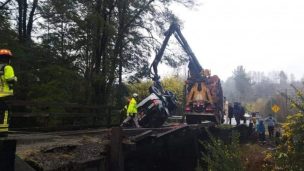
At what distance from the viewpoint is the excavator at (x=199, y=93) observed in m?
19.3

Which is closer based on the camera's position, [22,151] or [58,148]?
[22,151]

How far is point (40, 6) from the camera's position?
22266 mm

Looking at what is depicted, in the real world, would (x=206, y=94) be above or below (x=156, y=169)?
above

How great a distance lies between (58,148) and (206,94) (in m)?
13.3

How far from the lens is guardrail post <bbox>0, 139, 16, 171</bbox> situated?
17.6 ft

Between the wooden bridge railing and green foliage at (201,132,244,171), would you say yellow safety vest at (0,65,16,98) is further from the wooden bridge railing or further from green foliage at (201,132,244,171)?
the wooden bridge railing

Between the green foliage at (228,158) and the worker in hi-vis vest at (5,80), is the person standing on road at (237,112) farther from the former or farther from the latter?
the worker in hi-vis vest at (5,80)

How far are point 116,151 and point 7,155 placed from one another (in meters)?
2.90

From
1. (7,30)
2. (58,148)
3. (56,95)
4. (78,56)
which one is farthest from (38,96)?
(58,148)

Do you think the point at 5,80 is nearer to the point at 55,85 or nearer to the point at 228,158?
the point at 228,158

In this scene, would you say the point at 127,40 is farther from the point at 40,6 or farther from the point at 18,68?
the point at 18,68

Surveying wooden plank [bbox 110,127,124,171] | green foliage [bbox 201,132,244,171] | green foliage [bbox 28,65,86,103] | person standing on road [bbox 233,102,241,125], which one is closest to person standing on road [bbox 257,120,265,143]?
person standing on road [bbox 233,102,241,125]

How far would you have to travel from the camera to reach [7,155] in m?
5.43

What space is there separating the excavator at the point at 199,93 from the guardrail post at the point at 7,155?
13888mm
